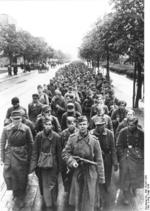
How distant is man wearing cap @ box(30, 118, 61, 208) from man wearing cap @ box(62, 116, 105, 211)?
21.0 inches

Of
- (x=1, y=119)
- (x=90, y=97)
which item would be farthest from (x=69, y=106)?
(x=1, y=119)

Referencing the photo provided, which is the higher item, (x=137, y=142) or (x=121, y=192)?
(x=137, y=142)

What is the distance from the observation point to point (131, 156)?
6.07 metres

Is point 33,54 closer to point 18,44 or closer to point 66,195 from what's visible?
point 18,44

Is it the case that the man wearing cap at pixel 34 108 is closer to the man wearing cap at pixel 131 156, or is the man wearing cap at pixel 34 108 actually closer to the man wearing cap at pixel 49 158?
the man wearing cap at pixel 49 158

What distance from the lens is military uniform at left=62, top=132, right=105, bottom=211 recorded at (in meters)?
5.20

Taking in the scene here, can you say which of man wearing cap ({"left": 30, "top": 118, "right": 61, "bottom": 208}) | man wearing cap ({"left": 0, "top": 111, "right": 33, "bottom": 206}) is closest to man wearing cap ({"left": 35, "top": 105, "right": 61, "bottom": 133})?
man wearing cap ({"left": 0, "top": 111, "right": 33, "bottom": 206})

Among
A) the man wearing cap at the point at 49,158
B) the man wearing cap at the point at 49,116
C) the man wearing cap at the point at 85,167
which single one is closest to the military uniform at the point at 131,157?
the man wearing cap at the point at 85,167

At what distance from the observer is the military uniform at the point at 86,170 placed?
205 inches

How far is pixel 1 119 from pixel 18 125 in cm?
817

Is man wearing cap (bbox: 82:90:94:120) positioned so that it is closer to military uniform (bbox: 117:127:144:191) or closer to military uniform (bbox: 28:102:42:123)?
military uniform (bbox: 28:102:42:123)

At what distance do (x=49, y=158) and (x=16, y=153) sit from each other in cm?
68

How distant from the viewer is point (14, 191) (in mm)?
6266

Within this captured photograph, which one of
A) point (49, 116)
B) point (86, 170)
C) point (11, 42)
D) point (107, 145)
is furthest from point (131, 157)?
point (11, 42)
